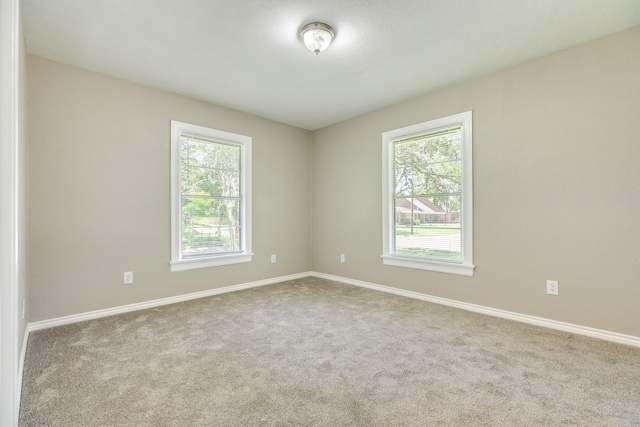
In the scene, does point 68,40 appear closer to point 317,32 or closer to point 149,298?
point 317,32

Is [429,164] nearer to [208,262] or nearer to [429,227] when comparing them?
[429,227]

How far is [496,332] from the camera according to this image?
2555 mm

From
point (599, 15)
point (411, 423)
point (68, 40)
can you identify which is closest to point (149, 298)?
point (68, 40)

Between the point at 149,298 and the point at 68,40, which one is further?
the point at 149,298

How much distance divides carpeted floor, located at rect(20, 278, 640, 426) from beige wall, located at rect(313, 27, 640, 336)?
367 mm

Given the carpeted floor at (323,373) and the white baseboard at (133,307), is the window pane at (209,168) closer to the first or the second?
the white baseboard at (133,307)

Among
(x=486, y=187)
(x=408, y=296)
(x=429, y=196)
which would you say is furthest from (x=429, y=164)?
(x=408, y=296)

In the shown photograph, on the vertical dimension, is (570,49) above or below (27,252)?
above

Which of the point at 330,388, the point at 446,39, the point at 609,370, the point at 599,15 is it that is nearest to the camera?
the point at 330,388

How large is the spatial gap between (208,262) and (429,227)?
279 centimetres

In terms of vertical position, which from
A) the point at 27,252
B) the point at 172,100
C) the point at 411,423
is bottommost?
the point at 411,423

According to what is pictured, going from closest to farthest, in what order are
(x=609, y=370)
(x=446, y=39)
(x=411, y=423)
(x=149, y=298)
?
(x=411, y=423) < (x=609, y=370) < (x=446, y=39) < (x=149, y=298)

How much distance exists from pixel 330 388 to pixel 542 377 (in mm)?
1326

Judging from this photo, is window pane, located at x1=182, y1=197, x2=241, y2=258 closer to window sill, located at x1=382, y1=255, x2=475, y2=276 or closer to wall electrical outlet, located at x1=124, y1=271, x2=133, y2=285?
wall electrical outlet, located at x1=124, y1=271, x2=133, y2=285
